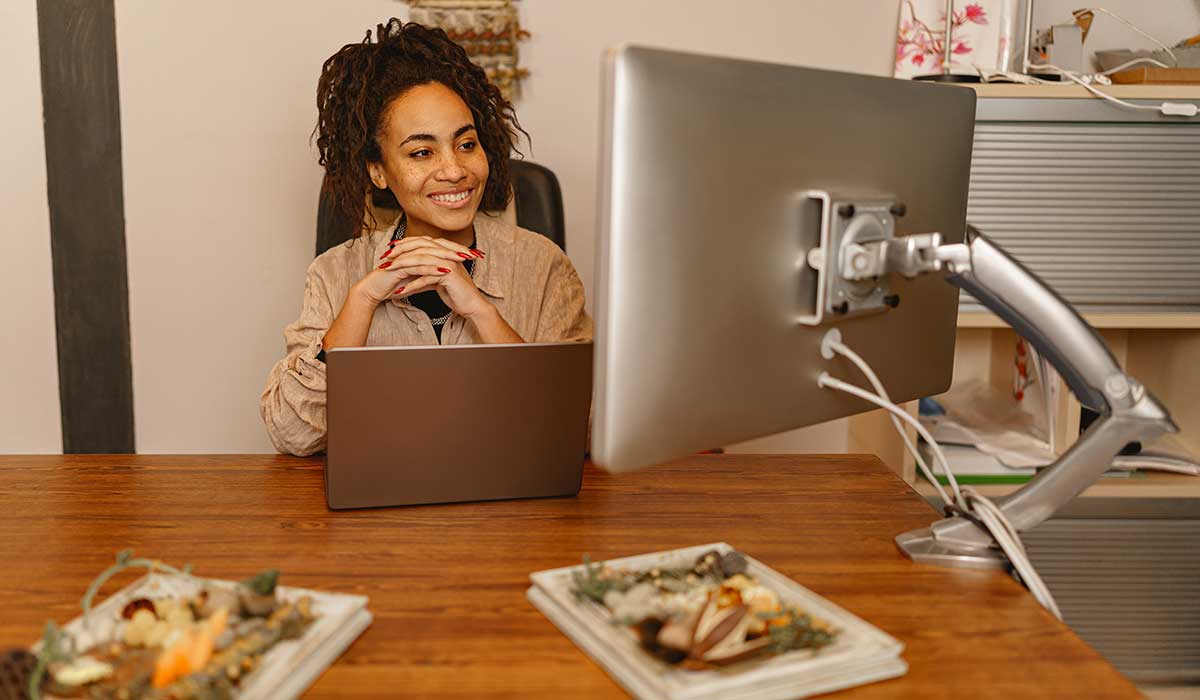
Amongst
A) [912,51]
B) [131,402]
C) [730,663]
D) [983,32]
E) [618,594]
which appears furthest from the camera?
[131,402]

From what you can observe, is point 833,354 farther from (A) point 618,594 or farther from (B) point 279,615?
(B) point 279,615

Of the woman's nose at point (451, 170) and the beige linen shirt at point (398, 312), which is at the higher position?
the woman's nose at point (451, 170)

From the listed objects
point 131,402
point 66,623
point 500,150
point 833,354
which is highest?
point 500,150

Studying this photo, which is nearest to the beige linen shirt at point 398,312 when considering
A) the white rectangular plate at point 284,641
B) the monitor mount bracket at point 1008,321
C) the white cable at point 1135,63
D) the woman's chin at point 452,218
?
the woman's chin at point 452,218

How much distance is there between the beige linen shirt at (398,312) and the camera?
1428 mm

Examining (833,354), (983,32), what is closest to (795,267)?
(833,354)

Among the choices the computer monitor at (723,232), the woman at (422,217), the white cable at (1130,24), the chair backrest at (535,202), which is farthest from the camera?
the white cable at (1130,24)

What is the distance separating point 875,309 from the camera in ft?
3.14

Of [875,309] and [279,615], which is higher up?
[875,309]

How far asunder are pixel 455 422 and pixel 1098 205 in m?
1.48

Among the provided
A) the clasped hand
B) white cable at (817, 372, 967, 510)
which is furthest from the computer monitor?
the clasped hand

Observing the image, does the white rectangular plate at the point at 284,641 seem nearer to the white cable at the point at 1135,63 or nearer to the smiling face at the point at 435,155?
the smiling face at the point at 435,155

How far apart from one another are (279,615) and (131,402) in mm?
1911

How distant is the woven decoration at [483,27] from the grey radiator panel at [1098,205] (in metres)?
1.04
